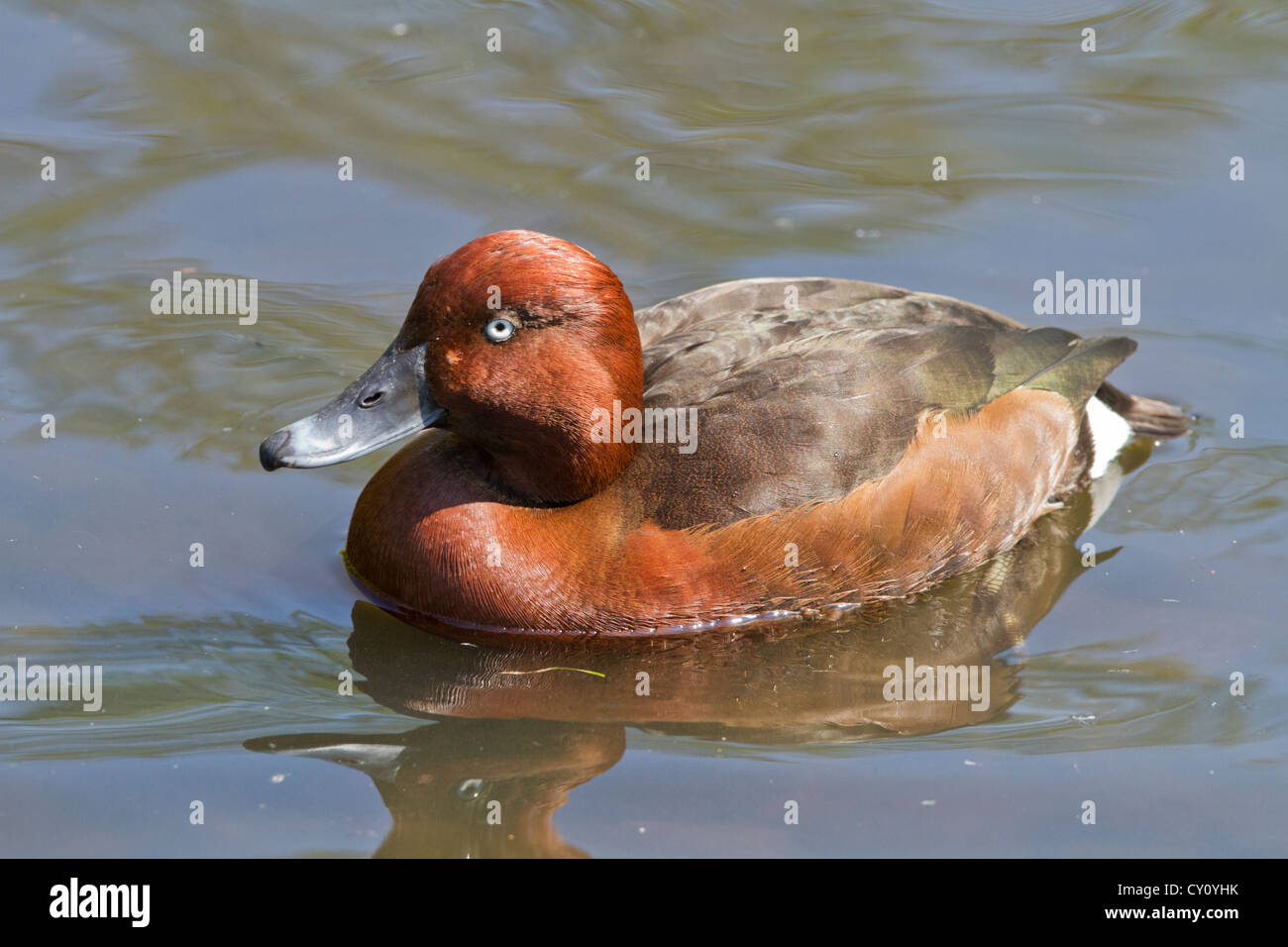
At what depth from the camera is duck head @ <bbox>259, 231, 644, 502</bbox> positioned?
17.6ft

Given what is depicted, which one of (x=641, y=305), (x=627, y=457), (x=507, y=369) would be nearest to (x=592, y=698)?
(x=627, y=457)

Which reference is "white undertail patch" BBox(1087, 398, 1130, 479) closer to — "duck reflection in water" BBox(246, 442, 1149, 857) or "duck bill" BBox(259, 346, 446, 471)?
"duck reflection in water" BBox(246, 442, 1149, 857)

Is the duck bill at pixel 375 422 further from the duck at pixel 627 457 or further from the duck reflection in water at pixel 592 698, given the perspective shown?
the duck reflection in water at pixel 592 698

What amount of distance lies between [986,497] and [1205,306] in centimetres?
209

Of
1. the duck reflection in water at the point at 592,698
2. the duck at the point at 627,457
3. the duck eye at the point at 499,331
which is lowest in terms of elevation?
the duck reflection in water at the point at 592,698

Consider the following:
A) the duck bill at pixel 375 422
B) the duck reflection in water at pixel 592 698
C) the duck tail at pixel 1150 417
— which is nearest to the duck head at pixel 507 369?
the duck bill at pixel 375 422

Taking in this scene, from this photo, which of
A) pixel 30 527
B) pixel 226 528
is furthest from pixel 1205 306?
pixel 30 527

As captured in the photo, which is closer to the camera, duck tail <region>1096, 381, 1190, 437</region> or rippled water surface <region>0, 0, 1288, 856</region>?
rippled water surface <region>0, 0, 1288, 856</region>

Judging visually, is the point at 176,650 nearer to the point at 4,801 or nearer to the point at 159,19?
the point at 4,801

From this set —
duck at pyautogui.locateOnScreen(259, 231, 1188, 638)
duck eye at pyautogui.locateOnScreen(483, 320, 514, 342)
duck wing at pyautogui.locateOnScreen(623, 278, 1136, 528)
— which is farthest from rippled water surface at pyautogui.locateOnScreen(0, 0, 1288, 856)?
duck eye at pyautogui.locateOnScreen(483, 320, 514, 342)

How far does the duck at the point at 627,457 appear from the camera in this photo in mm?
5453

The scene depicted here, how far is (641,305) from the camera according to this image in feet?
25.0

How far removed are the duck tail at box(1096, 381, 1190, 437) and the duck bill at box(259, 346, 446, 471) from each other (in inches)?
121

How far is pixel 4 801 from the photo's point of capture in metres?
4.74
